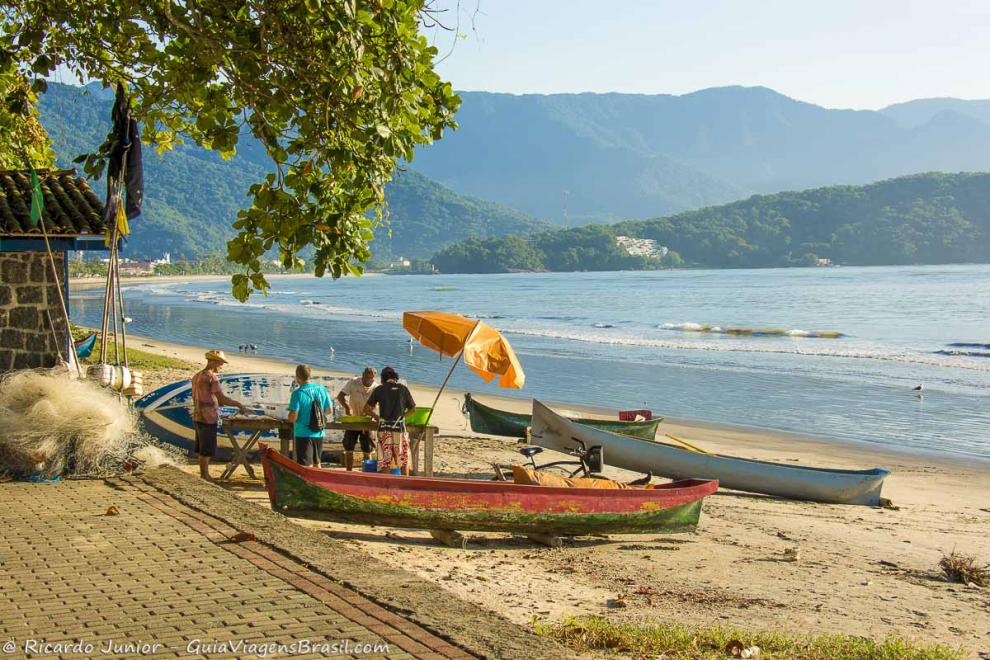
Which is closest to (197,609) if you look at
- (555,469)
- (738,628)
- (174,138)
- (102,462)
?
(738,628)

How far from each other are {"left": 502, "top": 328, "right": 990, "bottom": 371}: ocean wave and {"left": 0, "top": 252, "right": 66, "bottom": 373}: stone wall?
32.9m

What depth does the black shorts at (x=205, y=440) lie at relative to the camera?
38.3 ft

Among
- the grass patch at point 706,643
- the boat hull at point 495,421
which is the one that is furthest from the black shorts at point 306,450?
the boat hull at point 495,421

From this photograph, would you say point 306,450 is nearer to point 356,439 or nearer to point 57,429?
point 356,439

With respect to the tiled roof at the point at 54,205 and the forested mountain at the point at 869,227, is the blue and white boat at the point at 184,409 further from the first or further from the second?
the forested mountain at the point at 869,227

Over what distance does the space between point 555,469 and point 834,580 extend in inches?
272

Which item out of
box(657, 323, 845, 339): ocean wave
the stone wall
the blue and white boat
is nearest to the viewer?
the stone wall

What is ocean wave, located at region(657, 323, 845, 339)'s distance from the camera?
5181cm

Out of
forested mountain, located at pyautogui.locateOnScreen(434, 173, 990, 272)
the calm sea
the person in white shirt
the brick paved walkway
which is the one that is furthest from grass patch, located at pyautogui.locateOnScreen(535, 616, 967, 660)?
forested mountain, located at pyautogui.locateOnScreen(434, 173, 990, 272)

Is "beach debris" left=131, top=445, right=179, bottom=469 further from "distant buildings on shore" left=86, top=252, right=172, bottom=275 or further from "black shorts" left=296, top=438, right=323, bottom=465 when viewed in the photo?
"distant buildings on shore" left=86, top=252, right=172, bottom=275

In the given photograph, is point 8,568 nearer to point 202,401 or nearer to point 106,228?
point 202,401

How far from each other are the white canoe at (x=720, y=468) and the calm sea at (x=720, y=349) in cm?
734

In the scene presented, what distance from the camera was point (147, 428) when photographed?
13.8 m

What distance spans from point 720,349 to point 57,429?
36.4m
